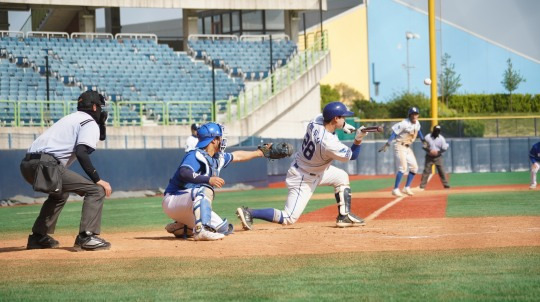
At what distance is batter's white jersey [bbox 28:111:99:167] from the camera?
10141 millimetres

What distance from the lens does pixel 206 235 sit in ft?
36.1

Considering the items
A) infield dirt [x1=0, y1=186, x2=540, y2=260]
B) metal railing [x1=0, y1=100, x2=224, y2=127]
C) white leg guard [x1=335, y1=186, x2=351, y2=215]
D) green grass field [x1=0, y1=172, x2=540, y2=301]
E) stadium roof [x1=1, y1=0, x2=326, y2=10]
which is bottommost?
infield dirt [x1=0, y1=186, x2=540, y2=260]

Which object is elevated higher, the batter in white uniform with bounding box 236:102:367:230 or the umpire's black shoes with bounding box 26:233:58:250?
the batter in white uniform with bounding box 236:102:367:230

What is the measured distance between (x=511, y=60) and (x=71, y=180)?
182 ft

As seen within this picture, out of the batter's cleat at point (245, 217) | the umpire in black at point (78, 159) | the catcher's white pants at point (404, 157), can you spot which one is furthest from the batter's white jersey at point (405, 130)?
the umpire in black at point (78, 159)

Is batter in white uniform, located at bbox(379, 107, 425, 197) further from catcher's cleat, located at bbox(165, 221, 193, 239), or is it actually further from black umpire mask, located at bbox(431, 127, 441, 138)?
catcher's cleat, located at bbox(165, 221, 193, 239)

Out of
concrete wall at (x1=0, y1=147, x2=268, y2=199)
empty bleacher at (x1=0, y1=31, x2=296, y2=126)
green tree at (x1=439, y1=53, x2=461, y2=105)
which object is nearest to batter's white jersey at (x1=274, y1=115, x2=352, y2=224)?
concrete wall at (x1=0, y1=147, x2=268, y2=199)

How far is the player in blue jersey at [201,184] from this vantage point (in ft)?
35.9

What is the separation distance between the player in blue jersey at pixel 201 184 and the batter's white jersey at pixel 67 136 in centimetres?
129

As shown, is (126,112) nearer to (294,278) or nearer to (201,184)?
(201,184)

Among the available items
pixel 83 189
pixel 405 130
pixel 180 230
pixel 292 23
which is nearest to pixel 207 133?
pixel 180 230

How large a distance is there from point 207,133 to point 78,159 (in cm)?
170

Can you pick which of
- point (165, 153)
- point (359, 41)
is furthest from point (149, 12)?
point (165, 153)

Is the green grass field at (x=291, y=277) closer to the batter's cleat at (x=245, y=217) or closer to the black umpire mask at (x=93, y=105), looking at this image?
the black umpire mask at (x=93, y=105)
